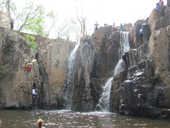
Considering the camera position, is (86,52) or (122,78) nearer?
(122,78)

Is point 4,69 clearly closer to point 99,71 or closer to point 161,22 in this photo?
point 99,71

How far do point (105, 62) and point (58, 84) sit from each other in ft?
21.8

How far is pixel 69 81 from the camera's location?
25.3 metres

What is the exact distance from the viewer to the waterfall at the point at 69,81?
24.0 meters

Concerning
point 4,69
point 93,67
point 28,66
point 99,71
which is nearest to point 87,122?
point 99,71

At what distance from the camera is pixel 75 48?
27.5 meters

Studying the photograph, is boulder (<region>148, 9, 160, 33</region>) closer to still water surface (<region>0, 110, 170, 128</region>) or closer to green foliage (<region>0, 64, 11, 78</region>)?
still water surface (<region>0, 110, 170, 128</region>)

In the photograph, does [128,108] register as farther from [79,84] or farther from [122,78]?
[79,84]

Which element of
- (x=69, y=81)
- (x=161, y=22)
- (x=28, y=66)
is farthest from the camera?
(x=69, y=81)

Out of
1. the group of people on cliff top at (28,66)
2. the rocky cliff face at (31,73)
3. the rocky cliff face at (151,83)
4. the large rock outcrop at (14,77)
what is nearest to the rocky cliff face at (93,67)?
the rocky cliff face at (31,73)

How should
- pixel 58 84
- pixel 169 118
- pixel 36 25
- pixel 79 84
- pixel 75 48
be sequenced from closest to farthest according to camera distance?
1. pixel 169 118
2. pixel 79 84
3. pixel 58 84
4. pixel 75 48
5. pixel 36 25

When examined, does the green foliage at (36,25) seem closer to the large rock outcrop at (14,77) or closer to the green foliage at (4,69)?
the large rock outcrop at (14,77)

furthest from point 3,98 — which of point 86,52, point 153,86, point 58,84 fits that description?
point 153,86

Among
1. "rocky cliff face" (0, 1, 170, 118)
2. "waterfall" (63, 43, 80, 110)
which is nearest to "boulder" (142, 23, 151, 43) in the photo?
"rocky cliff face" (0, 1, 170, 118)
